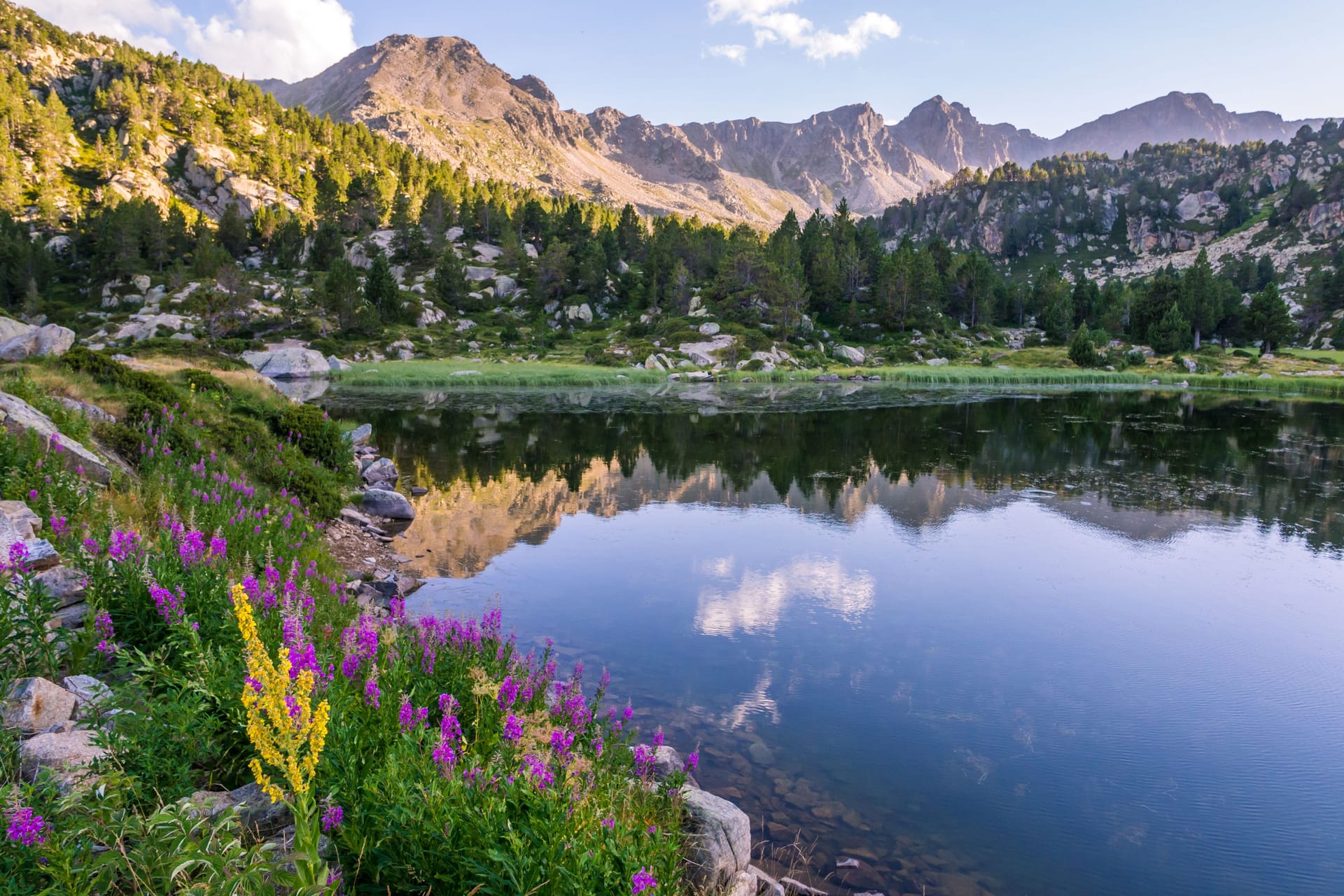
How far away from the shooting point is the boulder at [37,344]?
23.4 metres

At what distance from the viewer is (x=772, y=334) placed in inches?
4274

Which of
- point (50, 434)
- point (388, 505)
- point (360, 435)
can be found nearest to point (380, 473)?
point (388, 505)

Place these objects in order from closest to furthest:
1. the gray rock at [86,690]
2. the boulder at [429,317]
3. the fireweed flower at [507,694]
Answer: the gray rock at [86,690] → the fireweed flower at [507,694] → the boulder at [429,317]

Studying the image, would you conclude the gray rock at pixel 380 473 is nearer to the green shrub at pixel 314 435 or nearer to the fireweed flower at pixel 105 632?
the green shrub at pixel 314 435

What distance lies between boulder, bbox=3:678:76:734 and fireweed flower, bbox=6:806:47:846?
A: 1.83 m

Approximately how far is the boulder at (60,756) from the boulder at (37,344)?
23.3 metres

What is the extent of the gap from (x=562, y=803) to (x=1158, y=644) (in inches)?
526

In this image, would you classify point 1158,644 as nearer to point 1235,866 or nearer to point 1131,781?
point 1131,781

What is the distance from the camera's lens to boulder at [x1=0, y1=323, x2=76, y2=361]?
920 inches

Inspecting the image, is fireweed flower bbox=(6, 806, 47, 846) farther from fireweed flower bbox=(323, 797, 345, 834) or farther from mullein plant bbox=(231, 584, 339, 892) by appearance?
Result: fireweed flower bbox=(323, 797, 345, 834)

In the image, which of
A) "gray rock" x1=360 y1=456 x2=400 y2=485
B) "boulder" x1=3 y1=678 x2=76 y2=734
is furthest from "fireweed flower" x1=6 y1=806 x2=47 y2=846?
"gray rock" x1=360 y1=456 x2=400 y2=485

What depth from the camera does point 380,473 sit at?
26.2m

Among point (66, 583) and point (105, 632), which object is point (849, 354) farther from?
point (105, 632)

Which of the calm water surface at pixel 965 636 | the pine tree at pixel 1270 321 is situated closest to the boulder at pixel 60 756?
the calm water surface at pixel 965 636
